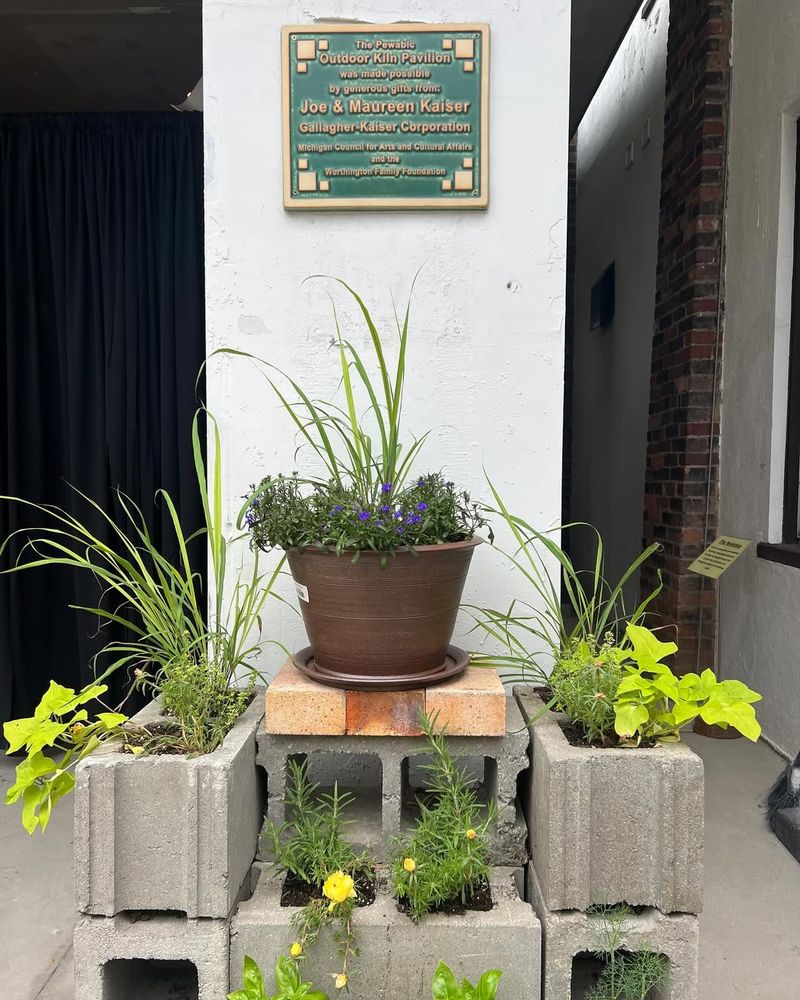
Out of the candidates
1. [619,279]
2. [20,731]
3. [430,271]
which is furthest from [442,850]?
[619,279]

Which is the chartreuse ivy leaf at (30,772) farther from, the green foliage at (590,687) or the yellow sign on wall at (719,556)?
the yellow sign on wall at (719,556)

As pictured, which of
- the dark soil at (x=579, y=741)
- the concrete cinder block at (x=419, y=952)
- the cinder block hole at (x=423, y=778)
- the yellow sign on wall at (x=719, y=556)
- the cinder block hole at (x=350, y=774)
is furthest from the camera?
the yellow sign on wall at (x=719, y=556)

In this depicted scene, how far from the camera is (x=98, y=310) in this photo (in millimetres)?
2852

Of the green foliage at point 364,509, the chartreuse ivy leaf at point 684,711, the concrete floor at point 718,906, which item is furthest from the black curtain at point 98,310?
the chartreuse ivy leaf at point 684,711

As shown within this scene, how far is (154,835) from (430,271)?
5.11ft

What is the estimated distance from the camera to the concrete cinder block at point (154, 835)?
1471 mm

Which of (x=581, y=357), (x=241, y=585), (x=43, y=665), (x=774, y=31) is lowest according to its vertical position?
(x=43, y=665)

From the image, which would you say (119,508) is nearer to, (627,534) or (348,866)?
(348,866)

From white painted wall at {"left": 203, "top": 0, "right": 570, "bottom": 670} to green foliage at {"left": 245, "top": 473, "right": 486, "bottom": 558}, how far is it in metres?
0.38

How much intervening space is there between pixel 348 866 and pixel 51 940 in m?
0.96

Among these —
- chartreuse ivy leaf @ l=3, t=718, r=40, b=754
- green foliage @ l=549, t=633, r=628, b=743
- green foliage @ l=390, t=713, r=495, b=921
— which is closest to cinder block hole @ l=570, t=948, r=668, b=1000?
green foliage @ l=390, t=713, r=495, b=921

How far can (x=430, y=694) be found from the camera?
5.37 feet

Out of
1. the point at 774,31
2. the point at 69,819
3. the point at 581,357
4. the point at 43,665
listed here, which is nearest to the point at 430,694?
the point at 69,819

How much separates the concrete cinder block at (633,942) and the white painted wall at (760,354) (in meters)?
1.60
